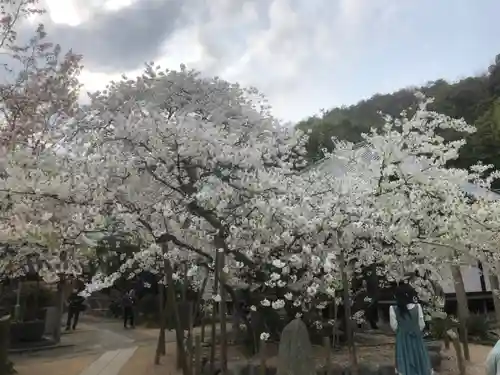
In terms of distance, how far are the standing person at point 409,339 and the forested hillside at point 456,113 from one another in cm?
1899

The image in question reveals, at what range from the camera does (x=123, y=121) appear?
620 centimetres

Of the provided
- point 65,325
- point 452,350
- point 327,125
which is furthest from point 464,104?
point 65,325

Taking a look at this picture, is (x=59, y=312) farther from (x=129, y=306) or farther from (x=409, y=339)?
(x=409, y=339)

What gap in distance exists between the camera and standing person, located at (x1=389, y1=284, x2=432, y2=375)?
6164 mm

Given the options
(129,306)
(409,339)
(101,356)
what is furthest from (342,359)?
(129,306)

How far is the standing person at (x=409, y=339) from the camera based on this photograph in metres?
6.16

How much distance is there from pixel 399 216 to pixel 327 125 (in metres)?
25.8

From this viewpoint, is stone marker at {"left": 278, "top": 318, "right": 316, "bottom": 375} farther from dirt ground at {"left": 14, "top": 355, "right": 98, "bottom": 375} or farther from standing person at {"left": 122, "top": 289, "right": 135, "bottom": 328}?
standing person at {"left": 122, "top": 289, "right": 135, "bottom": 328}

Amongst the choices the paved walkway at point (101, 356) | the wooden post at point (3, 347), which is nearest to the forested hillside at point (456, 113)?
the paved walkway at point (101, 356)

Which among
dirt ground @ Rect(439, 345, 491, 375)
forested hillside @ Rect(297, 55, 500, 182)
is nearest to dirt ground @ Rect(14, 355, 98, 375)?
dirt ground @ Rect(439, 345, 491, 375)

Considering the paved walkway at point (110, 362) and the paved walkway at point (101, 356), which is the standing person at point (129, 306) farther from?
the paved walkway at point (110, 362)

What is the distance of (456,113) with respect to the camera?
30.0 metres

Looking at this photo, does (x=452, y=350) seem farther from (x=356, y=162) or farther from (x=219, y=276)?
(x=219, y=276)

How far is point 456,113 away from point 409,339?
88.2 ft
